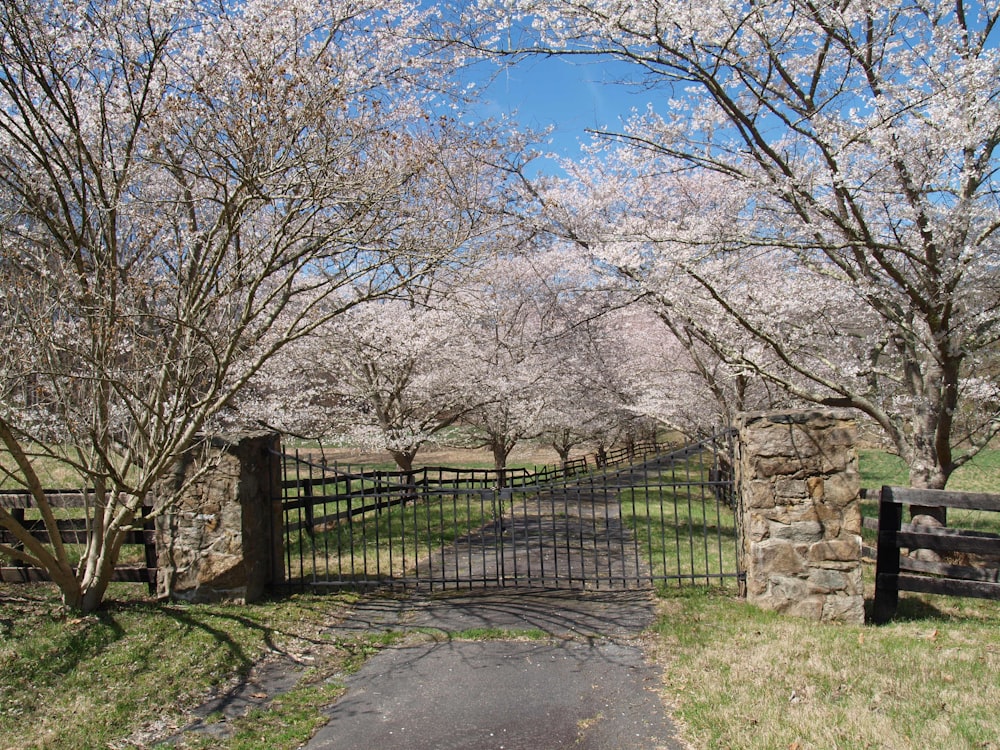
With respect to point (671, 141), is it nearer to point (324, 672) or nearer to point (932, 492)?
point (932, 492)

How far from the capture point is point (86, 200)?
5930 mm

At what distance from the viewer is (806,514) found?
5.96 meters

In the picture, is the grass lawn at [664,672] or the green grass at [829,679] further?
the grass lawn at [664,672]

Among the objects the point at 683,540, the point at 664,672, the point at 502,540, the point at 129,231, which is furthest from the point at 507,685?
the point at 683,540

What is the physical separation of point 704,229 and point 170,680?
6.47 m

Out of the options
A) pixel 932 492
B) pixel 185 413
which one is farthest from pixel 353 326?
pixel 932 492

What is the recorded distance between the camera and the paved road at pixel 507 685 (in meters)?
3.98

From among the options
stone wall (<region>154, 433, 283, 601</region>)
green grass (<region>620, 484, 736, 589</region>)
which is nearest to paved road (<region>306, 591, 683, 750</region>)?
green grass (<region>620, 484, 736, 589</region>)

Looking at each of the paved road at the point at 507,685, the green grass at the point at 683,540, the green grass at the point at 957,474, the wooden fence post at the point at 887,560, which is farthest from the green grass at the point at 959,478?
the paved road at the point at 507,685

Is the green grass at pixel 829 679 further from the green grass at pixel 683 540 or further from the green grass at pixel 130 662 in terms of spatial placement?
the green grass at pixel 130 662

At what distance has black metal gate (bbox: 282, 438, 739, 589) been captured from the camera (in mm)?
6766

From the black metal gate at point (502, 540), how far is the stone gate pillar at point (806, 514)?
416 millimetres

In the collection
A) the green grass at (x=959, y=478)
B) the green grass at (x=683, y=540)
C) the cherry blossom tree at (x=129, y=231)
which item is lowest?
the green grass at (x=959, y=478)

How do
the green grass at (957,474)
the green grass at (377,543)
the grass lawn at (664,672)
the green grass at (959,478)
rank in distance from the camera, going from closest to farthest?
the grass lawn at (664,672), the green grass at (377,543), the green grass at (959,478), the green grass at (957,474)
